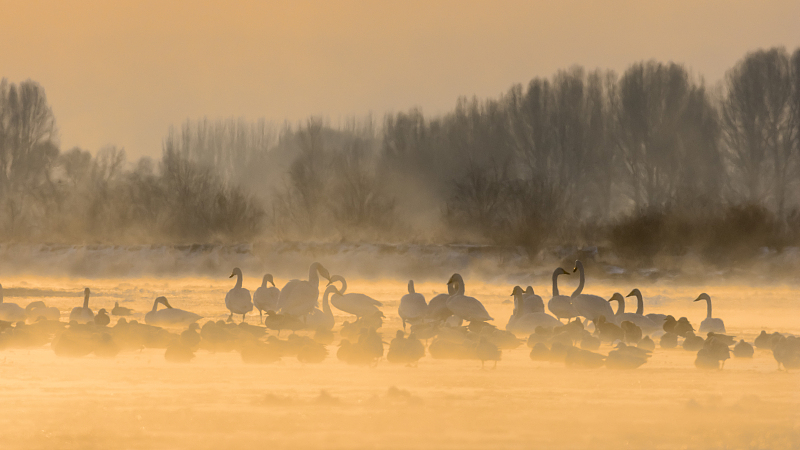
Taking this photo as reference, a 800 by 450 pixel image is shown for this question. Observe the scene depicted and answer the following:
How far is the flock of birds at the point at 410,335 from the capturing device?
32.1ft

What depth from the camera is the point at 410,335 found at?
10.1 metres

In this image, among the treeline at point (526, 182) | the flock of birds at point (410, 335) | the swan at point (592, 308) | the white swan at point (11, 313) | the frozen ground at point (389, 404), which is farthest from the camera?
the treeline at point (526, 182)

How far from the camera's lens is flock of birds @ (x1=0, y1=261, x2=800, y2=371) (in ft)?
32.1

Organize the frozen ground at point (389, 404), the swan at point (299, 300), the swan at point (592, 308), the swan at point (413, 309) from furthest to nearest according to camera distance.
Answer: the swan at point (299, 300), the swan at point (413, 309), the swan at point (592, 308), the frozen ground at point (389, 404)

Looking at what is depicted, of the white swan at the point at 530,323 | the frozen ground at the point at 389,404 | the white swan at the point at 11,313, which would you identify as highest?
the white swan at the point at 530,323

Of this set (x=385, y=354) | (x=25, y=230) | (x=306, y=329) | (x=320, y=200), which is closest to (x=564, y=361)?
(x=385, y=354)

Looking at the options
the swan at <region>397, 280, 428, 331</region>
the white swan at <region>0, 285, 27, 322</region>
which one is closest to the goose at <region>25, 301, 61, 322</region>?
the white swan at <region>0, 285, 27, 322</region>

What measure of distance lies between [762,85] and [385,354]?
3816cm

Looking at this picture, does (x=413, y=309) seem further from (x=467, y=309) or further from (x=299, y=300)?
(x=299, y=300)

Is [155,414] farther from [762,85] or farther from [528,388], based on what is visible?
[762,85]

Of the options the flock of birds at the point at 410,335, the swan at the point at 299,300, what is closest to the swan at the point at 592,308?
the flock of birds at the point at 410,335

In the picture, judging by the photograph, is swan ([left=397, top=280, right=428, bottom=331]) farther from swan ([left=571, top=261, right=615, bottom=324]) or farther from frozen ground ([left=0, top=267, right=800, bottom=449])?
swan ([left=571, top=261, right=615, bottom=324])

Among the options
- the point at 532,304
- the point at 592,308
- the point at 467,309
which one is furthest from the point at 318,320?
the point at 592,308

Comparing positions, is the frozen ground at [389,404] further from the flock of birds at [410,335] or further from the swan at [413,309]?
the swan at [413,309]
